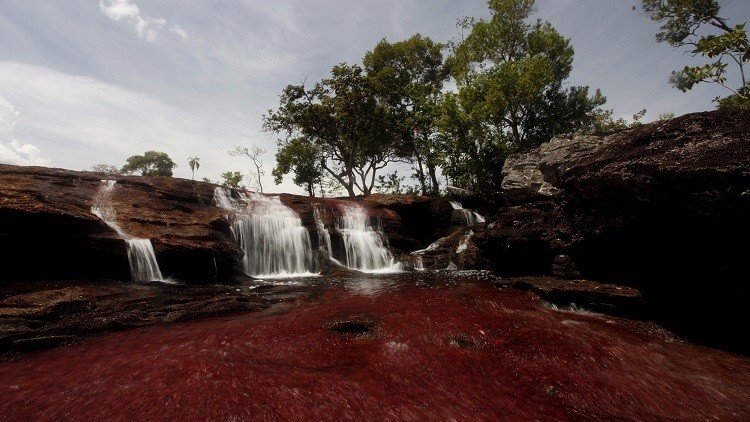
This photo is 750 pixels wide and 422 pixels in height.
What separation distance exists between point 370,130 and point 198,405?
2794 cm

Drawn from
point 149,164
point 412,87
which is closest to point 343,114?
point 412,87

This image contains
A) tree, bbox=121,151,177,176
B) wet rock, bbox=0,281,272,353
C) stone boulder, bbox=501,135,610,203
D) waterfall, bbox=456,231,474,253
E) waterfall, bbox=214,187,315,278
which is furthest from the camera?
tree, bbox=121,151,177,176

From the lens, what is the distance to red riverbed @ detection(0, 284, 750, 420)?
119 inches

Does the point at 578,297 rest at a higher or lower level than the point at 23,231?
lower

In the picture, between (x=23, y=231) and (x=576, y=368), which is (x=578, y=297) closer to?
(x=576, y=368)

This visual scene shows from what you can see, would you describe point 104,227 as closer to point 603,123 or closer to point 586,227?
point 586,227

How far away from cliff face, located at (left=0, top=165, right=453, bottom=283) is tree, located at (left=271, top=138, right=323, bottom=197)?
63.3ft

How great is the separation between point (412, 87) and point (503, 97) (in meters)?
10.8

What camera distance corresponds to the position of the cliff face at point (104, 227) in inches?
320

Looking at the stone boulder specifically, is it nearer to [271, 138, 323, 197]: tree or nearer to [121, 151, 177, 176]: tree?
[271, 138, 323, 197]: tree

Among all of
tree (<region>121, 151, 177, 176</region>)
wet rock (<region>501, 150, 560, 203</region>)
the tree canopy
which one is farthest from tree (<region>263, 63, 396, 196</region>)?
tree (<region>121, 151, 177, 176</region>)

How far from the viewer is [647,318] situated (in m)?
6.00

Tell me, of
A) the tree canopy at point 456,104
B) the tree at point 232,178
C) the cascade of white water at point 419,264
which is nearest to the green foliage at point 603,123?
the tree canopy at point 456,104

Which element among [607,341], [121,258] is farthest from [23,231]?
[607,341]
